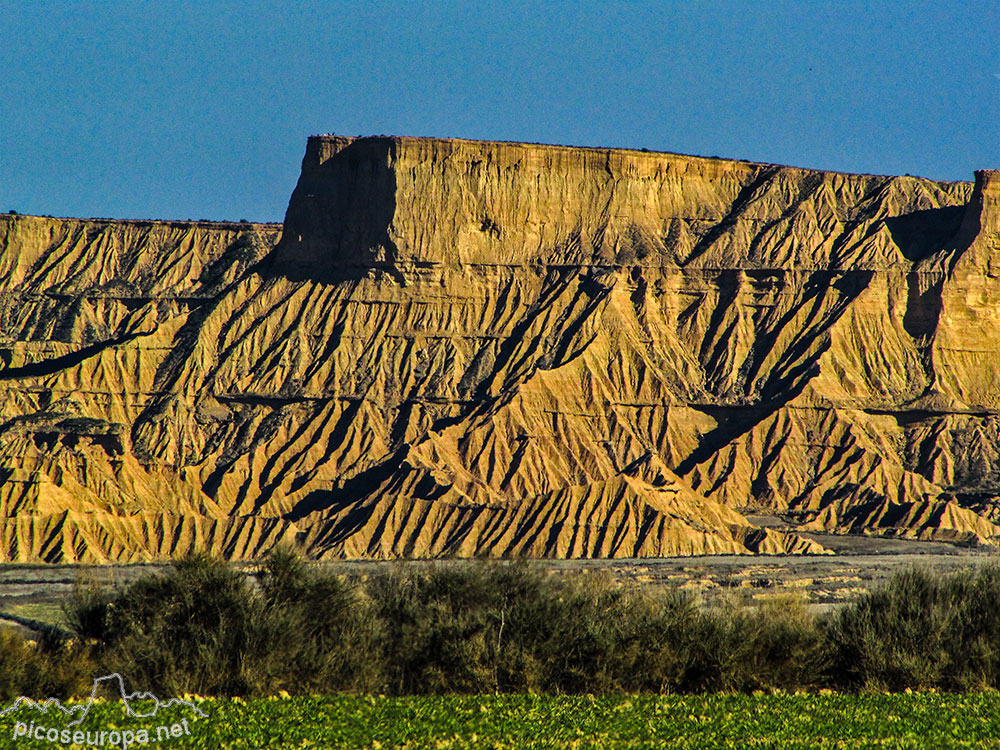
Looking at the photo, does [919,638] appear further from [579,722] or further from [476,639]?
[579,722]

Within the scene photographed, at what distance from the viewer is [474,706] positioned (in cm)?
3506

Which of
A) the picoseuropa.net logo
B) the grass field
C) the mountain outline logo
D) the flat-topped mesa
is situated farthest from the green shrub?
the flat-topped mesa

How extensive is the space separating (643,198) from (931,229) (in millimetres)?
23591

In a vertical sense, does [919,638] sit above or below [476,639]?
above

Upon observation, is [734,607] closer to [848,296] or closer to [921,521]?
[921,521]

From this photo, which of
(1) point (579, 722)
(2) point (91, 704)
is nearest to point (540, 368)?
(1) point (579, 722)

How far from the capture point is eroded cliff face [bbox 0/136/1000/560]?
109500mm

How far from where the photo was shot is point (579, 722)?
3312cm

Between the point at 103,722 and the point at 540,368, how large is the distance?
3778 inches

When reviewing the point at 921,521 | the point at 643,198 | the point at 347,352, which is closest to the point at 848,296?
the point at 643,198

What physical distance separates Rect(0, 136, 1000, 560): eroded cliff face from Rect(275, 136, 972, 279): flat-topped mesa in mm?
214

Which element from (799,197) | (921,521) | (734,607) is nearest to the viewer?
(734,607)

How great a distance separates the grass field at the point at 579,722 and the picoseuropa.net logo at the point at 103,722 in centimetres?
13

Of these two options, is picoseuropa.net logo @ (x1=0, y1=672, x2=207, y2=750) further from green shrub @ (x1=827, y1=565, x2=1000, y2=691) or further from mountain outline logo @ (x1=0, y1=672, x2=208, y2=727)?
green shrub @ (x1=827, y1=565, x2=1000, y2=691)
